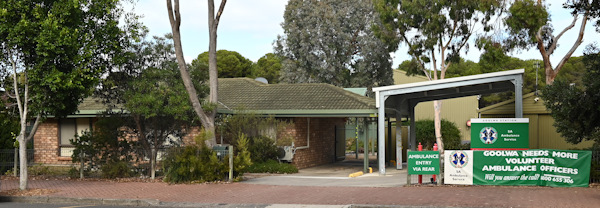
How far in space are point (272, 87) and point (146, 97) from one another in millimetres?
9391

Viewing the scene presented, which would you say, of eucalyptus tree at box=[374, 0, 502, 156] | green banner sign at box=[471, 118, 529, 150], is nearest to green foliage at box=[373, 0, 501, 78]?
eucalyptus tree at box=[374, 0, 502, 156]

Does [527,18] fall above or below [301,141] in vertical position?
above

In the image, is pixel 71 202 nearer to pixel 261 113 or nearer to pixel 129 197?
pixel 129 197

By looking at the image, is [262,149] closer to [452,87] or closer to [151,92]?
[151,92]

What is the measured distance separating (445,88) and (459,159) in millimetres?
4575

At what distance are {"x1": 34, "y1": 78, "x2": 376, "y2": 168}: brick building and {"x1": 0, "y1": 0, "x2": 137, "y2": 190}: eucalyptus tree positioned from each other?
16.4ft

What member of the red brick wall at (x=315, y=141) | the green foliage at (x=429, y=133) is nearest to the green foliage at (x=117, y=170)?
the red brick wall at (x=315, y=141)

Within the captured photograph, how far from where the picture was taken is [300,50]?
4534 centimetres

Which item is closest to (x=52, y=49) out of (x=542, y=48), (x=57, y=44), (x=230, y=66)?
(x=57, y=44)

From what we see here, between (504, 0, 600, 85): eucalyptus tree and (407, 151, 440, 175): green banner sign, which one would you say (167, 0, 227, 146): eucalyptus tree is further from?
(504, 0, 600, 85): eucalyptus tree

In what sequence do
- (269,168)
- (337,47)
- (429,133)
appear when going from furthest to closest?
(337,47), (429,133), (269,168)

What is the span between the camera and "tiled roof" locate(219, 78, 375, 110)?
22645mm

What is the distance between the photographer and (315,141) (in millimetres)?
25734

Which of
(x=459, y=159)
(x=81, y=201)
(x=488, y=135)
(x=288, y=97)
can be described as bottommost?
(x=81, y=201)
